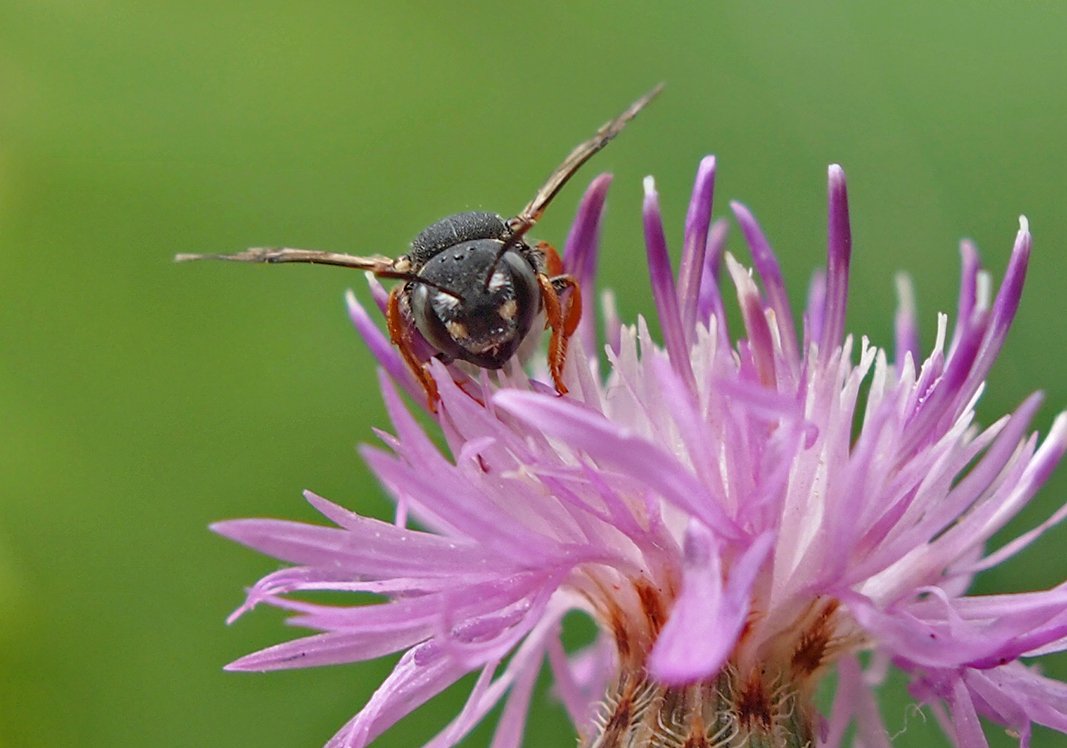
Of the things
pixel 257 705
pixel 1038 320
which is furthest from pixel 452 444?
pixel 1038 320

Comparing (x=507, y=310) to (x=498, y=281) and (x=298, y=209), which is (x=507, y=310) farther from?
(x=298, y=209)

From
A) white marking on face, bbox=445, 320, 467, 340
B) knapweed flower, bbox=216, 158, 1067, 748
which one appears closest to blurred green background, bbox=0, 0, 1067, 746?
knapweed flower, bbox=216, 158, 1067, 748

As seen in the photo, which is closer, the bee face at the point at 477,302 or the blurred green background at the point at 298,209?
the bee face at the point at 477,302

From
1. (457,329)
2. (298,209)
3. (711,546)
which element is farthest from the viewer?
(298,209)

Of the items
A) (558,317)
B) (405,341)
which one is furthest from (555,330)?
(405,341)

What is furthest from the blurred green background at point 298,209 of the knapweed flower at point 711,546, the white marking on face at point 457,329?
the white marking on face at point 457,329

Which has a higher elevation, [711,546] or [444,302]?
[444,302]

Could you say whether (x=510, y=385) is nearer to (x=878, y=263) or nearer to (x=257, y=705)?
(x=257, y=705)

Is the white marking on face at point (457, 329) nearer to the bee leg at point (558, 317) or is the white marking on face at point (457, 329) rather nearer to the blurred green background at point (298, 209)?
the bee leg at point (558, 317)
